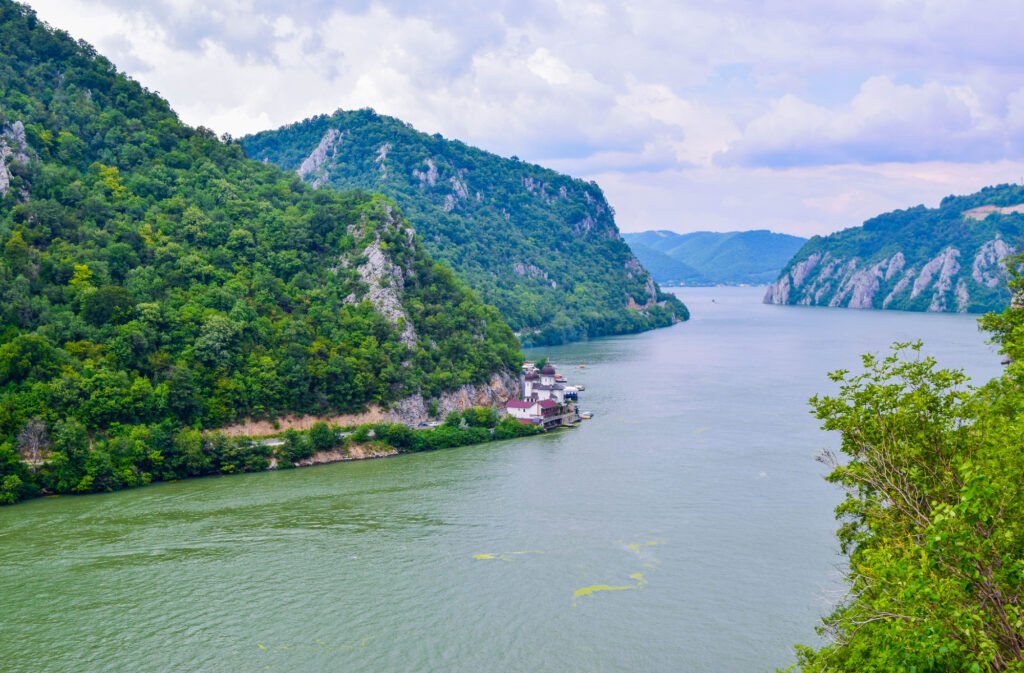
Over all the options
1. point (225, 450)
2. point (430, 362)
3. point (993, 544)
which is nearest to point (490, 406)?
point (430, 362)

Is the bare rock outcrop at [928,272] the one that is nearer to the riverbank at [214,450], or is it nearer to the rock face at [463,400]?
the rock face at [463,400]

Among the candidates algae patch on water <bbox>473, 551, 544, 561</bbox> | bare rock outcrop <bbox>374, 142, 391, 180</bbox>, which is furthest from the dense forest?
bare rock outcrop <bbox>374, 142, 391, 180</bbox>

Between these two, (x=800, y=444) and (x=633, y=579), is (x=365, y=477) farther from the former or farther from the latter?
(x=800, y=444)

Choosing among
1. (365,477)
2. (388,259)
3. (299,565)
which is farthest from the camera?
(388,259)

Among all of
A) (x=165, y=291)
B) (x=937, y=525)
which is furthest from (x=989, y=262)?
(x=937, y=525)

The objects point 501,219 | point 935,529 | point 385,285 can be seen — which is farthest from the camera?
point 501,219

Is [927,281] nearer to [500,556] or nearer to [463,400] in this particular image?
→ [463,400]

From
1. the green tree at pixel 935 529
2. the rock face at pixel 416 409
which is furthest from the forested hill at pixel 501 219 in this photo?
the green tree at pixel 935 529
